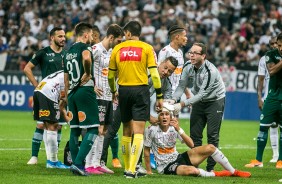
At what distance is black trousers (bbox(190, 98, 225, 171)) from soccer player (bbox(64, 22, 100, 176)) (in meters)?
1.98

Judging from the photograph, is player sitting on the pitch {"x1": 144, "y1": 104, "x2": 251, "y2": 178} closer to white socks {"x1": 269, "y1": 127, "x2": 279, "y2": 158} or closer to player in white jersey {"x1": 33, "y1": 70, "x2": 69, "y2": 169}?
A: player in white jersey {"x1": 33, "y1": 70, "x2": 69, "y2": 169}

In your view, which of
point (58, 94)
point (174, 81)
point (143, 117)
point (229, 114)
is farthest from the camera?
point (229, 114)

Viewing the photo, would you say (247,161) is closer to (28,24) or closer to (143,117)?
(143,117)

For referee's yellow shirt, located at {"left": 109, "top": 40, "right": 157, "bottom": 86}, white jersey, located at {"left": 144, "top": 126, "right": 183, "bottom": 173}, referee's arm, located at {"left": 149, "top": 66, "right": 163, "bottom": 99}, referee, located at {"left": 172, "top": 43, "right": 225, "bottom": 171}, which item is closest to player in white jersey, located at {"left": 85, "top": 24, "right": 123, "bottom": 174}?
white jersey, located at {"left": 144, "top": 126, "right": 183, "bottom": 173}

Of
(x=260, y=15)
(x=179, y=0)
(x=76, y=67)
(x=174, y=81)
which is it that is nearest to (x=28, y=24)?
(x=179, y=0)

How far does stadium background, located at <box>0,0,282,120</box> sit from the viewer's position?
31.4m

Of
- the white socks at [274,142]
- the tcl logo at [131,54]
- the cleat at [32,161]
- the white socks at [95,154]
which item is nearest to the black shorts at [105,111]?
the white socks at [95,154]

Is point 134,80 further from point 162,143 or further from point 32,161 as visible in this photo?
point 32,161

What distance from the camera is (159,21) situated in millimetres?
35781

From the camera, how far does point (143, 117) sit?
521 inches

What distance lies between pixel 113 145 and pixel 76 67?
2.68m

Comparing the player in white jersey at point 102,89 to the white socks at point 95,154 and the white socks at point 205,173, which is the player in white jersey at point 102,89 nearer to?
the white socks at point 95,154

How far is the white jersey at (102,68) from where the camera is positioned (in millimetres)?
14570

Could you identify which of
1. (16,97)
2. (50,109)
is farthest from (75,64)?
(16,97)
